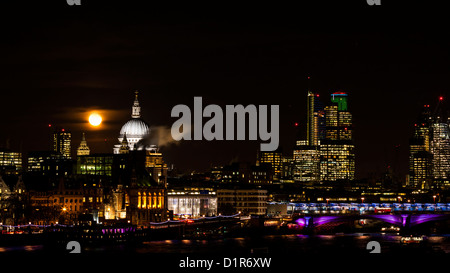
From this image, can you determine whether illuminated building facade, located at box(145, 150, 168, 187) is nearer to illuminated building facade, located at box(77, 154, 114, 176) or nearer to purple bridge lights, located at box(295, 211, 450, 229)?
illuminated building facade, located at box(77, 154, 114, 176)

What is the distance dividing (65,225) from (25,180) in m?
21.8

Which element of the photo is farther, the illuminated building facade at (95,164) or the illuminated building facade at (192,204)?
the illuminated building facade at (95,164)

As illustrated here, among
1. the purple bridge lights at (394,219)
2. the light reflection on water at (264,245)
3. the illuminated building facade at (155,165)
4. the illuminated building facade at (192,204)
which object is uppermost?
the illuminated building facade at (155,165)

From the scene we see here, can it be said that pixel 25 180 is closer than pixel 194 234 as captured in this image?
No

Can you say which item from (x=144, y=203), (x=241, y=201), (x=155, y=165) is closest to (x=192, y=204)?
(x=241, y=201)

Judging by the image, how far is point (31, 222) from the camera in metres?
144

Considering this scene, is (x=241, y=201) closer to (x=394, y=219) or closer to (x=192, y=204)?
(x=192, y=204)

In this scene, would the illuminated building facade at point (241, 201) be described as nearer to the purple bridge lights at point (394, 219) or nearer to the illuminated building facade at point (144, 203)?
the illuminated building facade at point (144, 203)

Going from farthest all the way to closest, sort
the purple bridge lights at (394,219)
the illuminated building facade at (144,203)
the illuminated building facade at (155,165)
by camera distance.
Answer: the illuminated building facade at (155,165) < the illuminated building facade at (144,203) < the purple bridge lights at (394,219)

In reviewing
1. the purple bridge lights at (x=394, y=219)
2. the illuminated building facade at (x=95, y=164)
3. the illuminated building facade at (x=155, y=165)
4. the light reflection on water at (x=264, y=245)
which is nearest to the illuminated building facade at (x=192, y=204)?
the illuminated building facade at (x=155, y=165)

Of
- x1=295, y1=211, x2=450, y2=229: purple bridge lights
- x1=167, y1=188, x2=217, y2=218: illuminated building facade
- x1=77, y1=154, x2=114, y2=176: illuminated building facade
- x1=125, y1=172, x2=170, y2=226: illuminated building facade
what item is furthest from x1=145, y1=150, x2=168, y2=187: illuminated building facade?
x1=295, y1=211, x2=450, y2=229: purple bridge lights
